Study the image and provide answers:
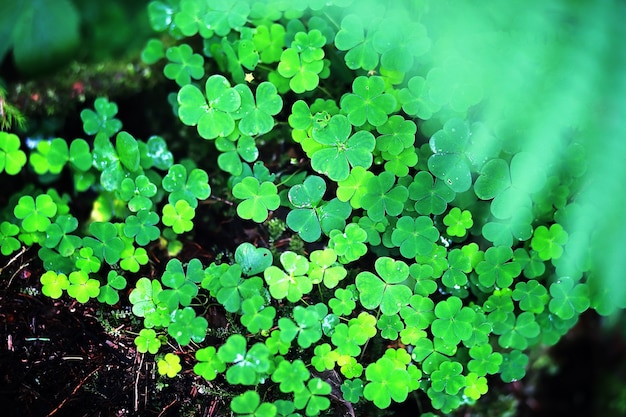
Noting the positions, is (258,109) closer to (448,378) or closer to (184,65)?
(184,65)

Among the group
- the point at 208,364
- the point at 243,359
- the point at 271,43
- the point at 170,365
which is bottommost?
the point at 170,365

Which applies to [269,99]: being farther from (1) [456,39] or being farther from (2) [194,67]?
(1) [456,39]

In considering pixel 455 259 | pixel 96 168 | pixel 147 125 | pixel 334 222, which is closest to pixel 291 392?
pixel 334 222

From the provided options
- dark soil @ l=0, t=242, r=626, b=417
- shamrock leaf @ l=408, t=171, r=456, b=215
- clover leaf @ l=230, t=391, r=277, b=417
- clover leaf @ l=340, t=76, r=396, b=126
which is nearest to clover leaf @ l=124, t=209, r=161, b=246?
dark soil @ l=0, t=242, r=626, b=417

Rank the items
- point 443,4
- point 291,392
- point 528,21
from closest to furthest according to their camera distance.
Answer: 1. point 528,21
2. point 443,4
3. point 291,392

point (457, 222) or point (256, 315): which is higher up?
point (457, 222)

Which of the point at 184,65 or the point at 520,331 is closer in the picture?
the point at 520,331

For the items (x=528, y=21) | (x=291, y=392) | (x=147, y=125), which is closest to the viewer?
(x=528, y=21)

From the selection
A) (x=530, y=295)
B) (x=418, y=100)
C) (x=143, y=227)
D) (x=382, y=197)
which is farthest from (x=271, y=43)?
(x=530, y=295)
